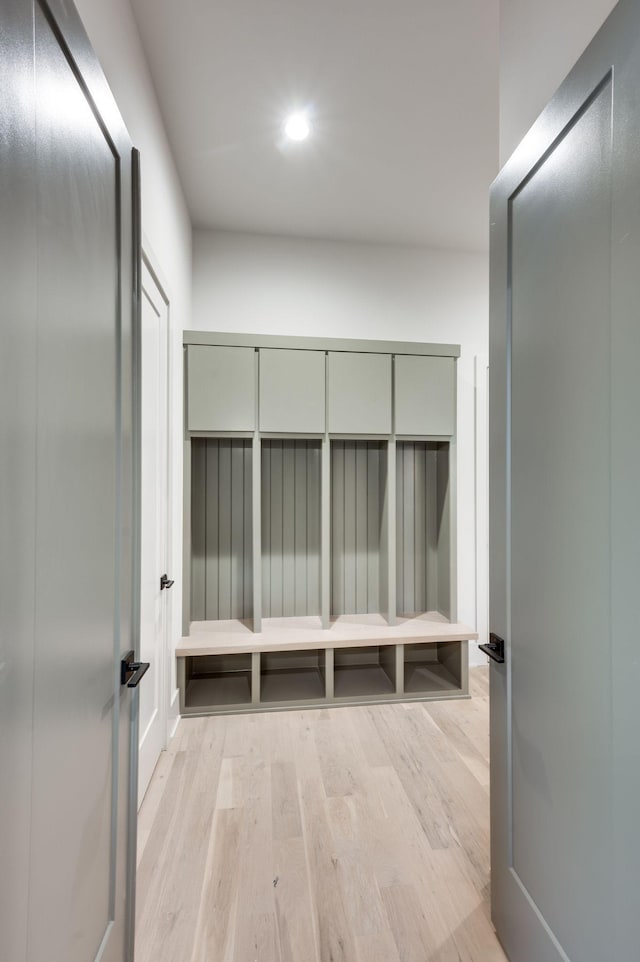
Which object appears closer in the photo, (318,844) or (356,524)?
(318,844)

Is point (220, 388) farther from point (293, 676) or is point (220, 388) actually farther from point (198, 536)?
point (293, 676)

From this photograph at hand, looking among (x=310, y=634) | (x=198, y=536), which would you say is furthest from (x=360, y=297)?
(x=310, y=634)

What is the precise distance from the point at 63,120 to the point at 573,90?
103 centimetres

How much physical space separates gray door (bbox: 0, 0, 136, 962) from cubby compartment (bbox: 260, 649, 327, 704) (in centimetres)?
169

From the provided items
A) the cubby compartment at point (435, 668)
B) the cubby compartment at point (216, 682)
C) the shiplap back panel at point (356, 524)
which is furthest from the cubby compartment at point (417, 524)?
the cubby compartment at point (216, 682)

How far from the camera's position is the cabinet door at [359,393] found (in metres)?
2.83

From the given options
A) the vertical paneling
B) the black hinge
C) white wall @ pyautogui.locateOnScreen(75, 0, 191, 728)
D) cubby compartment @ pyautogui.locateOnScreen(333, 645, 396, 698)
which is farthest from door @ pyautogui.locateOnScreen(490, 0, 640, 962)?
the vertical paneling

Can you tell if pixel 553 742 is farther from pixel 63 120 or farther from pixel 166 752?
pixel 166 752

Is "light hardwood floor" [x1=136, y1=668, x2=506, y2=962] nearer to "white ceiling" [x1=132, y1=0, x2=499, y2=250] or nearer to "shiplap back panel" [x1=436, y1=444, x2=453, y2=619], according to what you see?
"shiplap back panel" [x1=436, y1=444, x2=453, y2=619]

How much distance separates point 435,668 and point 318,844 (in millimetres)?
1746

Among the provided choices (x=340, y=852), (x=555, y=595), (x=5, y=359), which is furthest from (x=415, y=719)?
(x=5, y=359)

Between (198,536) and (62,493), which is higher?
(62,493)

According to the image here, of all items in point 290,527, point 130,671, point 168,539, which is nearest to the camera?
point 130,671

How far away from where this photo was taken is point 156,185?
1.99 metres
